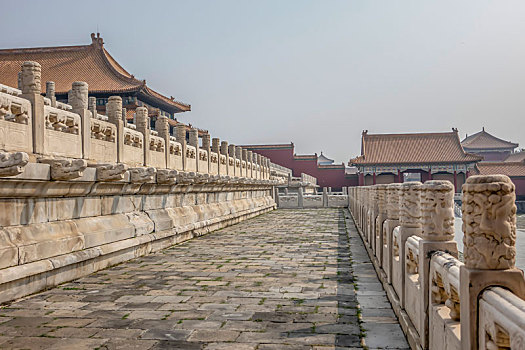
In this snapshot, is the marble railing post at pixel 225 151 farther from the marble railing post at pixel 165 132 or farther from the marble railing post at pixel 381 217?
the marble railing post at pixel 381 217

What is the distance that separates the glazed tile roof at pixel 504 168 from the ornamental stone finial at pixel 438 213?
3830cm

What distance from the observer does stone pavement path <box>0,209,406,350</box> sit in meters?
3.55

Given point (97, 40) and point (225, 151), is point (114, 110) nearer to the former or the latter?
point (225, 151)

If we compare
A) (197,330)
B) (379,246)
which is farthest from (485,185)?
(379,246)

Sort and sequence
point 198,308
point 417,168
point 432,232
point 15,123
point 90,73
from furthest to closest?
point 417,168 < point 90,73 < point 15,123 < point 198,308 < point 432,232

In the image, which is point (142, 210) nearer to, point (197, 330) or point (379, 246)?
point (379, 246)

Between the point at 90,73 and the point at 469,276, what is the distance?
83.8 ft

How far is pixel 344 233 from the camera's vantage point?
1131 cm

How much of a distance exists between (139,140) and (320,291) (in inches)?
202

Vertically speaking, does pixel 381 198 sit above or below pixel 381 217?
above

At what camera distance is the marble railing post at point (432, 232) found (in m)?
2.99

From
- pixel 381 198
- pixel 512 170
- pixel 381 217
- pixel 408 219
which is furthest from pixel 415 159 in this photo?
pixel 408 219

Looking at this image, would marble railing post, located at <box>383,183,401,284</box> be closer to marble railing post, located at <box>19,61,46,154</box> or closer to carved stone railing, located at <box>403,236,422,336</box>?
carved stone railing, located at <box>403,236,422,336</box>

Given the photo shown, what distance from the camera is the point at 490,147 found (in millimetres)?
58812
